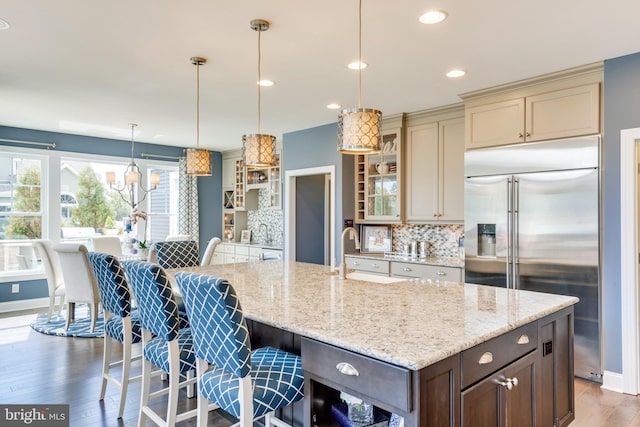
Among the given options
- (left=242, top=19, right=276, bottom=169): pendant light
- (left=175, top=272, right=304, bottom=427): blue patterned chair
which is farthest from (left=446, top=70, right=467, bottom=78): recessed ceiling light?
(left=175, top=272, right=304, bottom=427): blue patterned chair

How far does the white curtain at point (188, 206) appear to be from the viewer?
24.4ft

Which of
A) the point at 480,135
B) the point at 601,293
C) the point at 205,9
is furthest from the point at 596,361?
the point at 205,9

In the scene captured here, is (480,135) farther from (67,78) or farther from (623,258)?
(67,78)

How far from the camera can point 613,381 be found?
3236 mm

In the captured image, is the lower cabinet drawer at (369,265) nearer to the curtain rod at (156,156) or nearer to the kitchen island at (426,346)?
the kitchen island at (426,346)

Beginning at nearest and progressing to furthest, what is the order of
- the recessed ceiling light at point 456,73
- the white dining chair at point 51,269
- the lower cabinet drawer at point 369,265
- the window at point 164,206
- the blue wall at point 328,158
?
the recessed ceiling light at point 456,73
the lower cabinet drawer at point 369,265
the white dining chair at point 51,269
the blue wall at point 328,158
the window at point 164,206

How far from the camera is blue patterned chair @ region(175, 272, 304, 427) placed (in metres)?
1.63

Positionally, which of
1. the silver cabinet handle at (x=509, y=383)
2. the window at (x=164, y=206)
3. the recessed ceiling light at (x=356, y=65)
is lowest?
the silver cabinet handle at (x=509, y=383)

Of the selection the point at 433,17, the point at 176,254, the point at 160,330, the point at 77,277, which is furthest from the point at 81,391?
the point at 433,17

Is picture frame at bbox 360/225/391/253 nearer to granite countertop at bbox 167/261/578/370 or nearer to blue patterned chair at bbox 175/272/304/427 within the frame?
granite countertop at bbox 167/261/578/370

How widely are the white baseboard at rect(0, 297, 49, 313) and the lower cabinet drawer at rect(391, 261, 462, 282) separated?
5018mm

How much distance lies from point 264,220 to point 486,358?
6.12 meters

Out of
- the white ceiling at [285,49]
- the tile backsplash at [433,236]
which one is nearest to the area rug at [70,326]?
the white ceiling at [285,49]

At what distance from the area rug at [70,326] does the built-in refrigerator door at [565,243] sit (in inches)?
171
